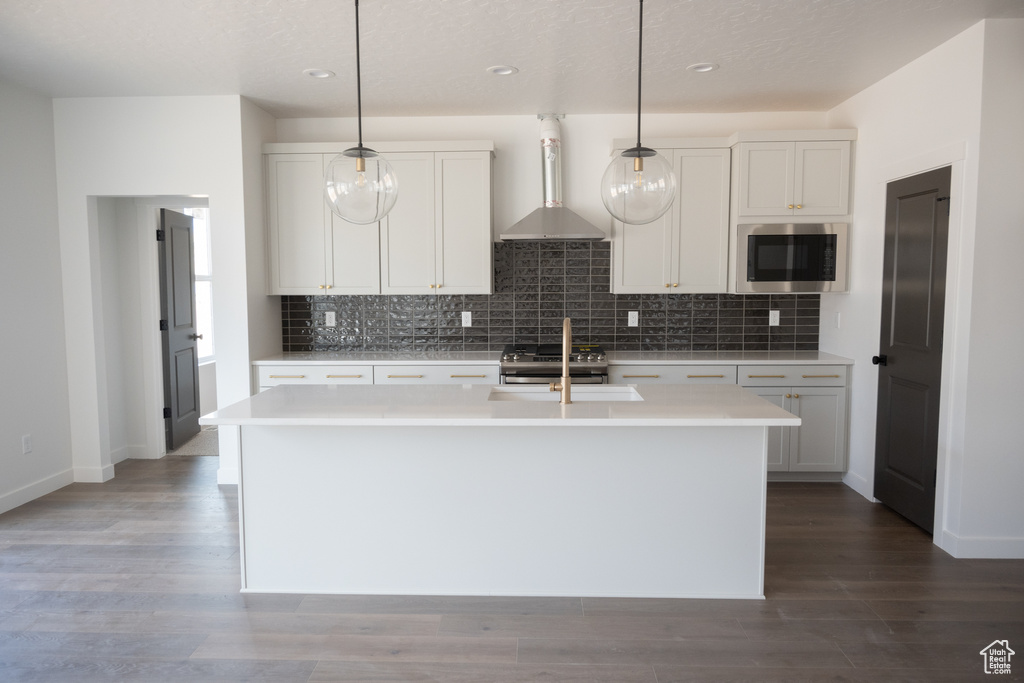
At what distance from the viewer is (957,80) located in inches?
132

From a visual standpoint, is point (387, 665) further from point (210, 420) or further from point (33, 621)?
point (33, 621)

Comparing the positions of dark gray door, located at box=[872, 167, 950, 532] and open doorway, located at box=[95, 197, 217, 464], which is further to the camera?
open doorway, located at box=[95, 197, 217, 464]

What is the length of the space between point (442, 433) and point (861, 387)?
303 cm

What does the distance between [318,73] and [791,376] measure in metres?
3.70

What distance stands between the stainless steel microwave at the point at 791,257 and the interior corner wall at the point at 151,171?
3541mm

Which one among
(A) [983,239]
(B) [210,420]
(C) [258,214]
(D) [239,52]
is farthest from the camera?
(C) [258,214]

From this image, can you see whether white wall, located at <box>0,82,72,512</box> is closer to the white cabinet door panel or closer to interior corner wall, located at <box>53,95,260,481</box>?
interior corner wall, located at <box>53,95,260,481</box>

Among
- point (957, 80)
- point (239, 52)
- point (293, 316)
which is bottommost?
point (293, 316)

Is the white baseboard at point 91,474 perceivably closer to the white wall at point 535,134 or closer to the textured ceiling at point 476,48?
the textured ceiling at point 476,48

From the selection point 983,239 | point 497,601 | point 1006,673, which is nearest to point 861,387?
point 983,239

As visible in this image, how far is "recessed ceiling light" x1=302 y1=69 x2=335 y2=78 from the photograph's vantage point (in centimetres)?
396

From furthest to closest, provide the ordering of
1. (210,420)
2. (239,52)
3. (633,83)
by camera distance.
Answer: (633,83), (239,52), (210,420)
